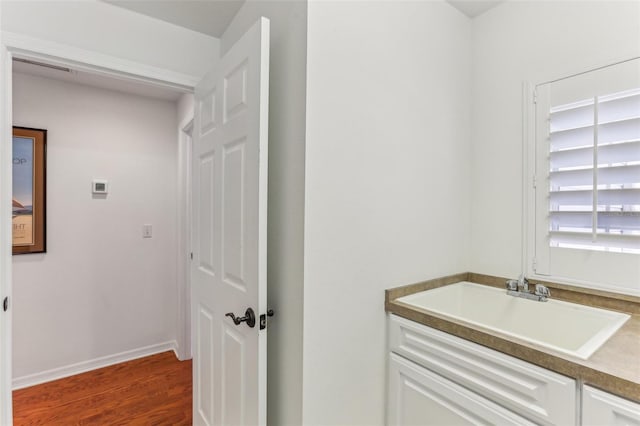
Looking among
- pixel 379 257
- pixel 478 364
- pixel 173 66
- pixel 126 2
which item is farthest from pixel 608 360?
pixel 126 2

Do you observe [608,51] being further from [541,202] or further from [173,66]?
[173,66]

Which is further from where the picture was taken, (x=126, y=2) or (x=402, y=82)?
(x=126, y=2)

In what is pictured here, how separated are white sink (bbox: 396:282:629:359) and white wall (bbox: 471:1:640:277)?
0.64ft

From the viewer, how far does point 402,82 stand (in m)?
1.50

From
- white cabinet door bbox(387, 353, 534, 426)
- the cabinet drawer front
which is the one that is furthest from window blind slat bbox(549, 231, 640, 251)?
white cabinet door bbox(387, 353, 534, 426)

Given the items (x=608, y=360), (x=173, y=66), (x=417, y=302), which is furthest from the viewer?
(x=173, y=66)

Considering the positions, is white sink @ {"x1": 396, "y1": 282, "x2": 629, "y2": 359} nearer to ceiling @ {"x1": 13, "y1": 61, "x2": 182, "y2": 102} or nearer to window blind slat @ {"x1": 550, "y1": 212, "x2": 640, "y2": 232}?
window blind slat @ {"x1": 550, "y1": 212, "x2": 640, "y2": 232}

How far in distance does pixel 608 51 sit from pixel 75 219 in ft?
11.6

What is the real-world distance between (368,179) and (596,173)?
1.01m

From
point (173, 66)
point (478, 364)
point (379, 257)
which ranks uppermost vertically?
point (173, 66)

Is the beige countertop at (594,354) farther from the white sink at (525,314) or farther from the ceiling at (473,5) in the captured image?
the ceiling at (473,5)

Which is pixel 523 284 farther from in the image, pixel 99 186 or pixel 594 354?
pixel 99 186

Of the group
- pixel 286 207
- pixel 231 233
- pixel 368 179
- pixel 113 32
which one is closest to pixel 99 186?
pixel 113 32

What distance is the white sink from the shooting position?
129cm
